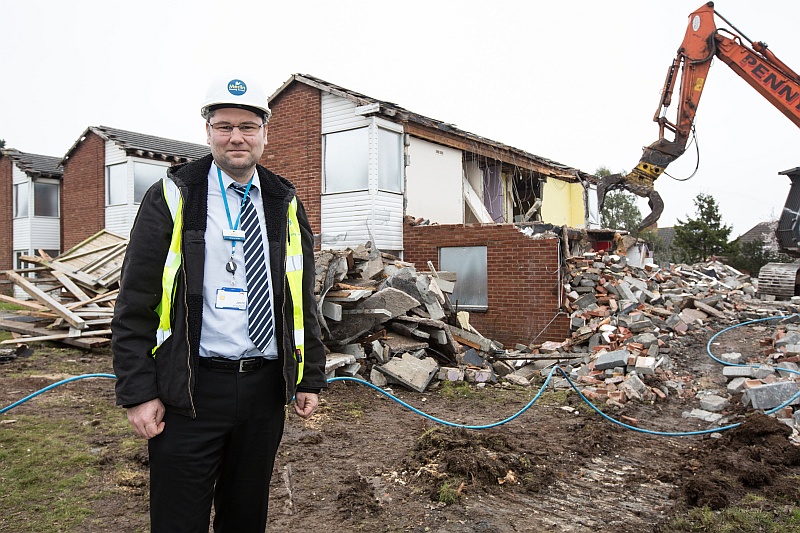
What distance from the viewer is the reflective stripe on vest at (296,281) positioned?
104 inches

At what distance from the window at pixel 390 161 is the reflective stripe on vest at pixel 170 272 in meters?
11.4

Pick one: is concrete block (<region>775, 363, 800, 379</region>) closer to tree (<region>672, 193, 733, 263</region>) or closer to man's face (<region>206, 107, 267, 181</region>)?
man's face (<region>206, 107, 267, 181</region>)

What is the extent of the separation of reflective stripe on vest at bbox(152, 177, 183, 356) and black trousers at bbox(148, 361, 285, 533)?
0.73 ft

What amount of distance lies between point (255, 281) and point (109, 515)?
2735mm

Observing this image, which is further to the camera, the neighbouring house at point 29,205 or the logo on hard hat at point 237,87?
Result: the neighbouring house at point 29,205

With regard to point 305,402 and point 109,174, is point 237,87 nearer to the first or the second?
point 305,402

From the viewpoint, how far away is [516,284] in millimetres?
12742

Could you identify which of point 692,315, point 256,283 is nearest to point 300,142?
point 692,315

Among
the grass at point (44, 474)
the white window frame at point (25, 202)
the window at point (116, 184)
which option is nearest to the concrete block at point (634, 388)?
the grass at point (44, 474)

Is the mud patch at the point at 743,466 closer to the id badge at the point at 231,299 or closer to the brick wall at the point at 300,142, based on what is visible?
the id badge at the point at 231,299

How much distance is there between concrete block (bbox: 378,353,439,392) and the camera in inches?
337

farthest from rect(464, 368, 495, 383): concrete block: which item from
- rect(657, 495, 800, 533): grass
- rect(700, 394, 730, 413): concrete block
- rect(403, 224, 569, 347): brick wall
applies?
rect(657, 495, 800, 533): grass

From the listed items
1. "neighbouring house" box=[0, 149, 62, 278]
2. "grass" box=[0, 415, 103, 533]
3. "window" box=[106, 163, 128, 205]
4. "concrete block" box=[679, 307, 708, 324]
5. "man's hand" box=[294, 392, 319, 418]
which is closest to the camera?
"man's hand" box=[294, 392, 319, 418]

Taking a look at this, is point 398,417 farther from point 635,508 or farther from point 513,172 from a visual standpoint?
point 513,172
